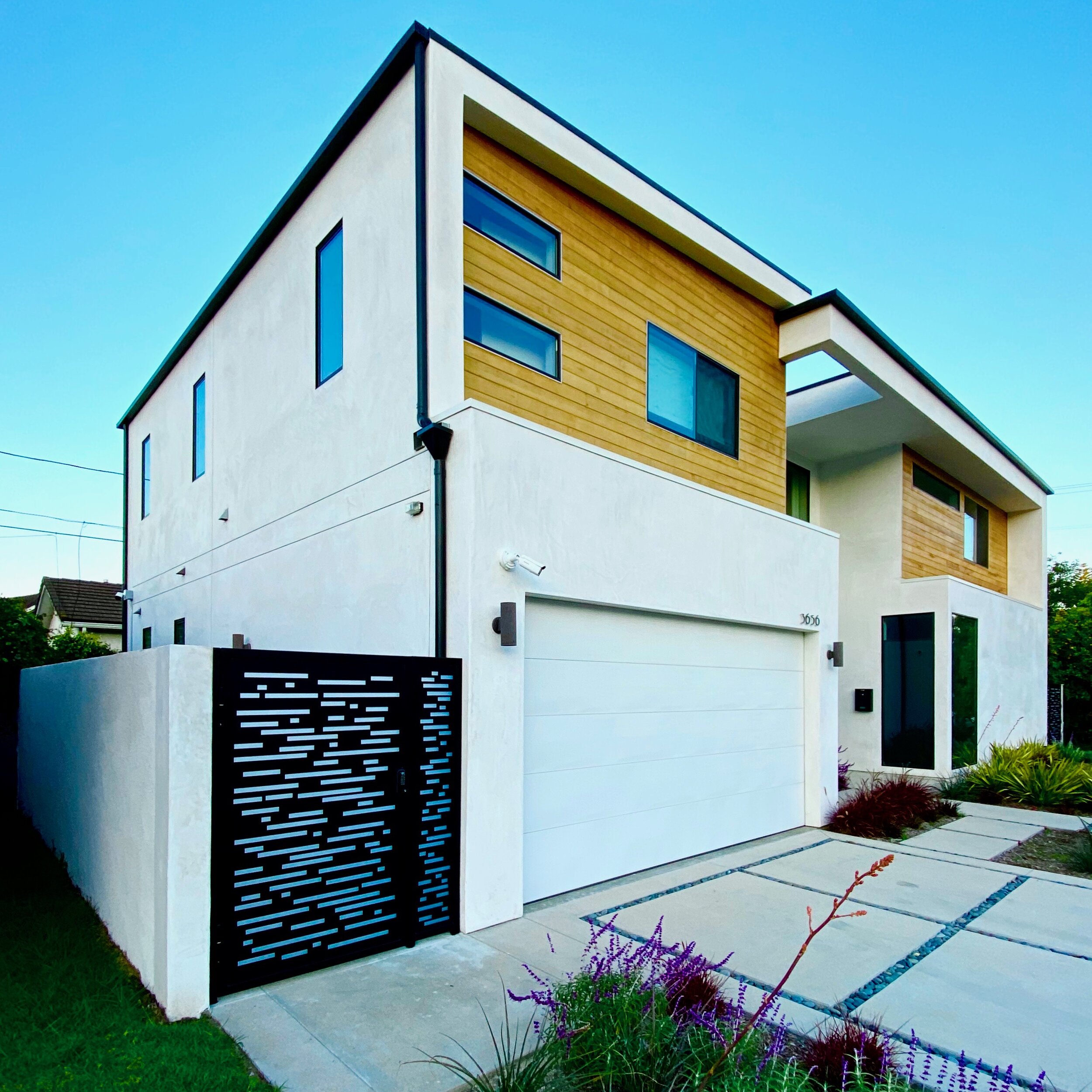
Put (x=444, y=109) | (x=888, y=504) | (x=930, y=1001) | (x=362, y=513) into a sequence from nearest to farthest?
(x=930, y=1001)
(x=444, y=109)
(x=362, y=513)
(x=888, y=504)

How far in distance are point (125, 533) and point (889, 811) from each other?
13.6 m

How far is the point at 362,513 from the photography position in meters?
6.42

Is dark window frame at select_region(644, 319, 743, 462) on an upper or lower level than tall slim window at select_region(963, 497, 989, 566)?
upper

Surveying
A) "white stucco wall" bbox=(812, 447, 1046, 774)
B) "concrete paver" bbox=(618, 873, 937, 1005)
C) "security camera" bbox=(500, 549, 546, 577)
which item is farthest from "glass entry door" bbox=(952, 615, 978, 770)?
"security camera" bbox=(500, 549, 546, 577)

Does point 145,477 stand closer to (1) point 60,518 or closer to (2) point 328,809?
(2) point 328,809

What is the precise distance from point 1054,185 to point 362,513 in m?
11.3

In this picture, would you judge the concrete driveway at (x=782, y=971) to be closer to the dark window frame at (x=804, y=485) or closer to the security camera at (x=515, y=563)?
the security camera at (x=515, y=563)

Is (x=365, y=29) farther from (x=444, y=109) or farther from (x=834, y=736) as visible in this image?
(x=834, y=736)

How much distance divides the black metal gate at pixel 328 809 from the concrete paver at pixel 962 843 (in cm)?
522

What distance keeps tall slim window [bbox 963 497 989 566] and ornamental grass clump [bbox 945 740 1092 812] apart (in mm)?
4739

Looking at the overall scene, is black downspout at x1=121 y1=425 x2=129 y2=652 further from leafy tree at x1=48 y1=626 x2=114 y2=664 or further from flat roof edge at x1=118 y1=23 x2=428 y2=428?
flat roof edge at x1=118 y1=23 x2=428 y2=428

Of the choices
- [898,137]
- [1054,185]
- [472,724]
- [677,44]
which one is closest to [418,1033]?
[472,724]

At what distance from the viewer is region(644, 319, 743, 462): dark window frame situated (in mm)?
7777

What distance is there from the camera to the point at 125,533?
1432 centimetres
